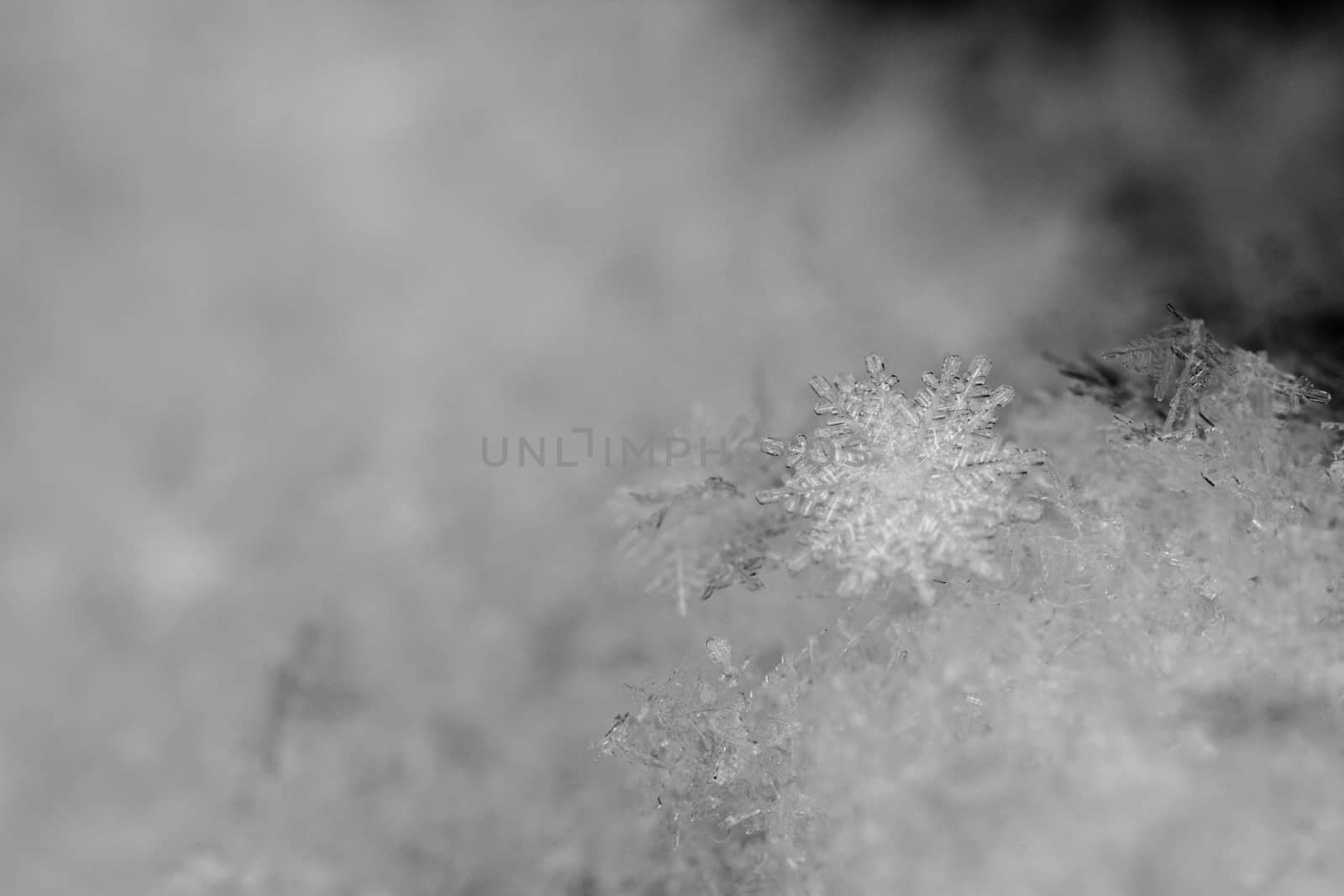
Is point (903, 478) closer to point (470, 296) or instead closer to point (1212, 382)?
point (1212, 382)

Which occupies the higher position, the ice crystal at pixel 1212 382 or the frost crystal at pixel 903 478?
the ice crystal at pixel 1212 382

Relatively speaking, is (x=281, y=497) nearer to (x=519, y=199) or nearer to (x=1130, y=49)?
(x=519, y=199)

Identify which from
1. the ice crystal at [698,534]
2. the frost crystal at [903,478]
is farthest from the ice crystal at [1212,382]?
the ice crystal at [698,534]

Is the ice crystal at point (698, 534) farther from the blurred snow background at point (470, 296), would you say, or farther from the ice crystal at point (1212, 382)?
the ice crystal at point (1212, 382)

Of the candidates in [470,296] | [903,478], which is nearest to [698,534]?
[903,478]

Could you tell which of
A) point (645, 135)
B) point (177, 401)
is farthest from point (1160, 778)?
point (177, 401)
